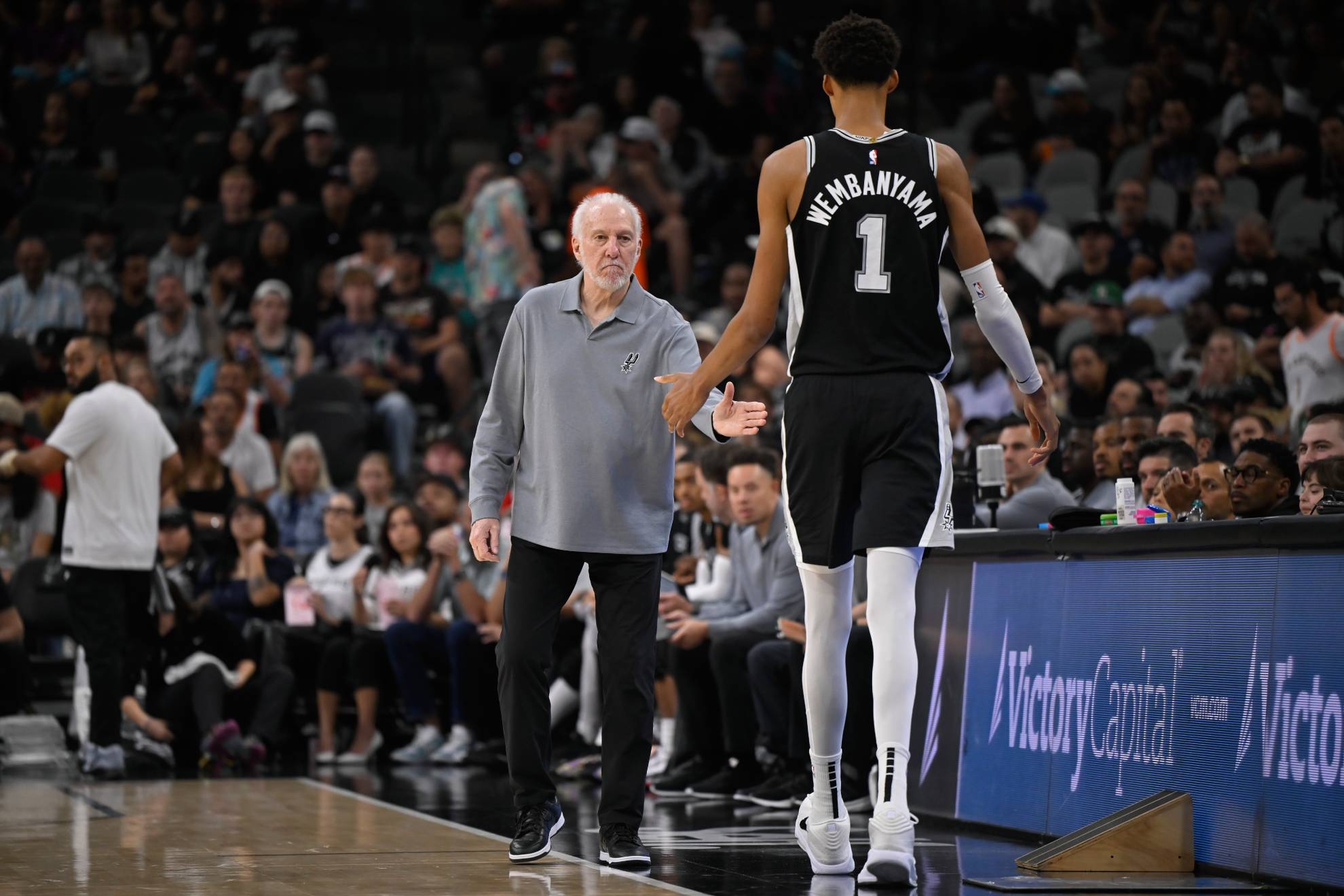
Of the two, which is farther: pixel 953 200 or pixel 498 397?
pixel 498 397

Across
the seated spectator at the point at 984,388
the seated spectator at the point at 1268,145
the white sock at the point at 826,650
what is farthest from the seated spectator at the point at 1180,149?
the white sock at the point at 826,650

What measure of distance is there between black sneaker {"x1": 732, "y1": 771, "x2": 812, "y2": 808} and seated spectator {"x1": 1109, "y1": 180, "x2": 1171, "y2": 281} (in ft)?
21.2

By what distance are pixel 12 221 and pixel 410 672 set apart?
6.99 metres

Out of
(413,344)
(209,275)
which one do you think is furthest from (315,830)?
(209,275)

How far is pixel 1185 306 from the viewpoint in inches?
457

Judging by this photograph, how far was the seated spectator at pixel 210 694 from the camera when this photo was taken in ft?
29.8

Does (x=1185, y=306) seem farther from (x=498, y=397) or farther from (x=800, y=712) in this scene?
(x=498, y=397)

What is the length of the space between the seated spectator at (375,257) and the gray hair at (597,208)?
839cm

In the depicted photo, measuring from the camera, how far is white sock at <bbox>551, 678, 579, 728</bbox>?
30.0ft

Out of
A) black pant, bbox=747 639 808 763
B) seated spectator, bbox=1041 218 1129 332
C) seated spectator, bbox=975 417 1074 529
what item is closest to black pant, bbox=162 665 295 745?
black pant, bbox=747 639 808 763

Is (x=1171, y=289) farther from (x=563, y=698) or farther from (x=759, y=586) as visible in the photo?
(x=759, y=586)

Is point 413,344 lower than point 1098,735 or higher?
higher

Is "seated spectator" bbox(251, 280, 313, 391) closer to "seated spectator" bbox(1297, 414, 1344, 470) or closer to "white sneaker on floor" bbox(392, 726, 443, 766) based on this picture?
"white sneaker on floor" bbox(392, 726, 443, 766)

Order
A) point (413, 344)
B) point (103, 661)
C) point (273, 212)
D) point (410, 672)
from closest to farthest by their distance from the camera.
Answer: point (103, 661) < point (410, 672) < point (413, 344) < point (273, 212)
